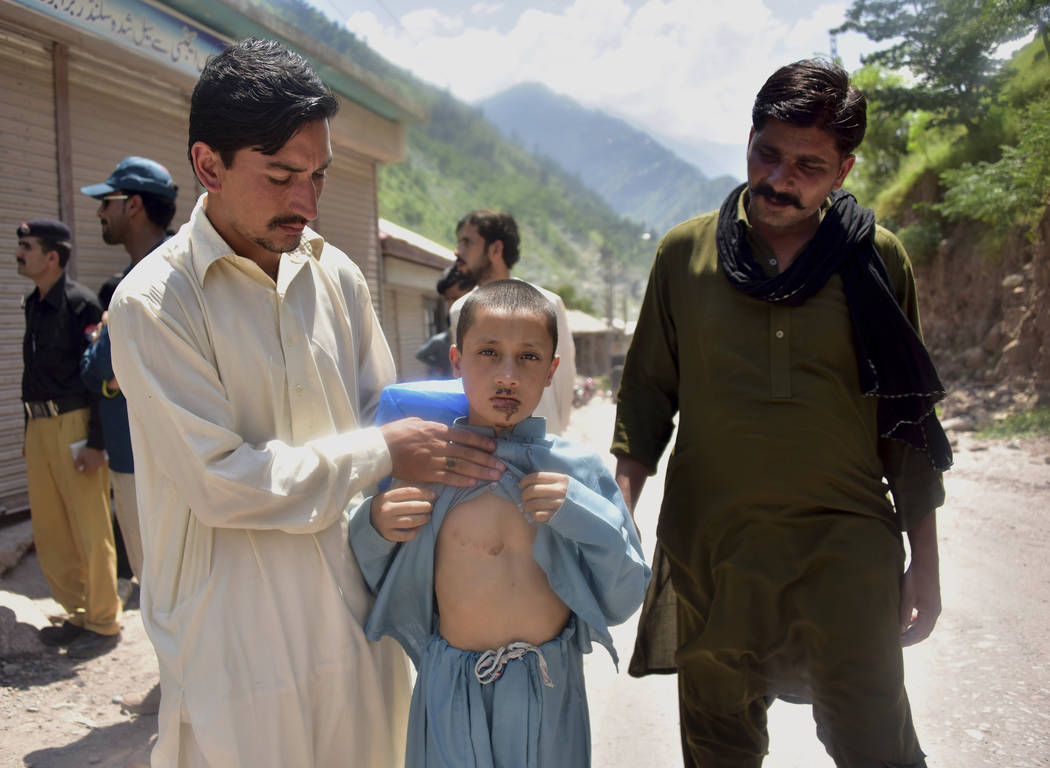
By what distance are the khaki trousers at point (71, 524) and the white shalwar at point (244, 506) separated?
2.96m

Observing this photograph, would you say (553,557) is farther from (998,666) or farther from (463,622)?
(998,666)

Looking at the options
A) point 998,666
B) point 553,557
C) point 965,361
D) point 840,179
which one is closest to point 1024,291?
point 965,361

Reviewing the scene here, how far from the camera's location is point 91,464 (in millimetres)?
4309

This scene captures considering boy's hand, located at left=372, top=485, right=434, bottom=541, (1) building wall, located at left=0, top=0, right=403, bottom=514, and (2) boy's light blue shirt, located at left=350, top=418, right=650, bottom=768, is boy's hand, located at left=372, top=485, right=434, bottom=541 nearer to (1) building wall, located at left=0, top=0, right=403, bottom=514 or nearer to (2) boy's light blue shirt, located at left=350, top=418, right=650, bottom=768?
(2) boy's light blue shirt, located at left=350, top=418, right=650, bottom=768

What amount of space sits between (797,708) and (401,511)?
2.54 meters

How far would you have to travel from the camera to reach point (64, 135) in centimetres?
596

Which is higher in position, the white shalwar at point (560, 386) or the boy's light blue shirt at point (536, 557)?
the white shalwar at point (560, 386)

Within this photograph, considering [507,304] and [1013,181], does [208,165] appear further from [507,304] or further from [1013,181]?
[1013,181]

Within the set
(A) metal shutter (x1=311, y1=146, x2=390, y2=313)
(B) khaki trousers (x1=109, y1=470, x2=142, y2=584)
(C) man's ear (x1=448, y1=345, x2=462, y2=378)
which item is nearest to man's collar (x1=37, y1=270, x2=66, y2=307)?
(B) khaki trousers (x1=109, y1=470, x2=142, y2=584)

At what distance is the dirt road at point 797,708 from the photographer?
3.14 meters

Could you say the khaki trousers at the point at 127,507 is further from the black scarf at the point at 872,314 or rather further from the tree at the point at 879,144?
the tree at the point at 879,144

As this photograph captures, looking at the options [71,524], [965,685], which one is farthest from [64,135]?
[965,685]

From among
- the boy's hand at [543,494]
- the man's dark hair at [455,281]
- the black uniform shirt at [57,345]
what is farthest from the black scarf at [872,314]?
the black uniform shirt at [57,345]

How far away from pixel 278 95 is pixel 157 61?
5823 mm
